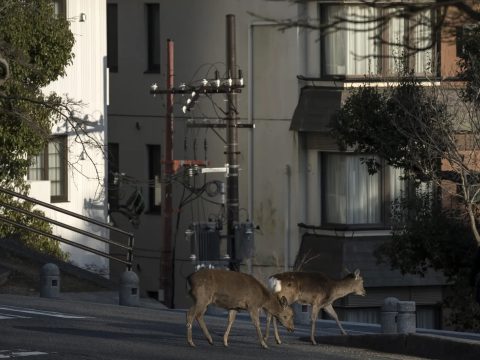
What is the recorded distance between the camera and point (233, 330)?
20219 mm

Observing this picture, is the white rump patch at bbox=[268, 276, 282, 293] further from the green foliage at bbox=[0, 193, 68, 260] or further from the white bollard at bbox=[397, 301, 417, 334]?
the green foliage at bbox=[0, 193, 68, 260]

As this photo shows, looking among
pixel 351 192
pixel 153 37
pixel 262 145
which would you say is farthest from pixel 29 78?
pixel 153 37

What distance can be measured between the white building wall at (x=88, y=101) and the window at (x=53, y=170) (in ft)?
0.58

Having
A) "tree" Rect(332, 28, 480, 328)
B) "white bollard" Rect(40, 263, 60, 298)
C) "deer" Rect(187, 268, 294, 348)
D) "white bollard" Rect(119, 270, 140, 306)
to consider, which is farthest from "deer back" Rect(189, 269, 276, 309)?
"tree" Rect(332, 28, 480, 328)

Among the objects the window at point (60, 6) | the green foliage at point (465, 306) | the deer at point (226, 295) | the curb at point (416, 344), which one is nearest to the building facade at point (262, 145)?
the window at point (60, 6)

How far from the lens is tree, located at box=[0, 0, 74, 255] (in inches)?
1137

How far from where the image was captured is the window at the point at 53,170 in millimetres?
35531

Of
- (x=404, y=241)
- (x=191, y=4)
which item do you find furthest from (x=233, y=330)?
(x=191, y=4)

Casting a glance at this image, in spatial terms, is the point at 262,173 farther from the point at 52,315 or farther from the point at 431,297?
A: the point at 52,315

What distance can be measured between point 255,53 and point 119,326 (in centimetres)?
2067

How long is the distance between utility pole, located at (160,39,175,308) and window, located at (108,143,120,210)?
4.89 feet

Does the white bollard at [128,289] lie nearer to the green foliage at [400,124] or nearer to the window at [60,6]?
the green foliage at [400,124]

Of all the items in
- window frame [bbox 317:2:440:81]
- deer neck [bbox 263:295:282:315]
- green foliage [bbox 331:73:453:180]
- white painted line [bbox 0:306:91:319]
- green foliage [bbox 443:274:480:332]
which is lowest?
green foliage [bbox 443:274:480:332]

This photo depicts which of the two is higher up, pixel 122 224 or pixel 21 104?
pixel 21 104
